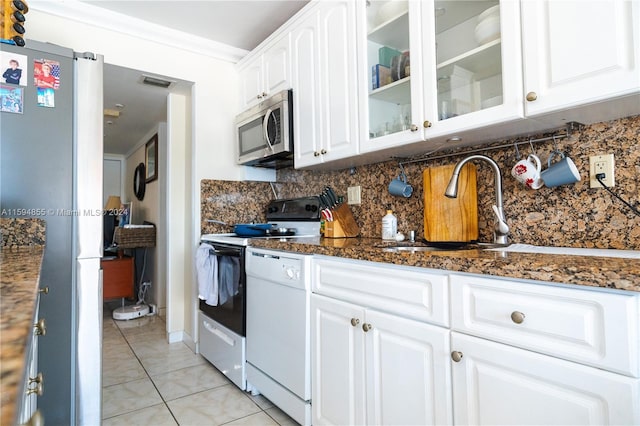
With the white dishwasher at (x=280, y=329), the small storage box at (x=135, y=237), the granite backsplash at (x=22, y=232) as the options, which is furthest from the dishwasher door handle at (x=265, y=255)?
the small storage box at (x=135, y=237)

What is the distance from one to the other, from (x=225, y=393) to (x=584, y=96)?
7.30ft

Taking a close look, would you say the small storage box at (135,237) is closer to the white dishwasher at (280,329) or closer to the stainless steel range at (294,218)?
the stainless steel range at (294,218)

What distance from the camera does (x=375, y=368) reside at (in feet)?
4.19

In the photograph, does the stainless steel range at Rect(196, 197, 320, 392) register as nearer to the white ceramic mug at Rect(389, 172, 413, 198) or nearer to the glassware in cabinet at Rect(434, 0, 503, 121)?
the white ceramic mug at Rect(389, 172, 413, 198)

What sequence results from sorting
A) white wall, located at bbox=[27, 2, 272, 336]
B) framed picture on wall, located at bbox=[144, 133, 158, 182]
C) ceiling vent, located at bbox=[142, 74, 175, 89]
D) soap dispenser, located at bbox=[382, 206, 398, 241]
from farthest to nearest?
framed picture on wall, located at bbox=[144, 133, 158, 182]
ceiling vent, located at bbox=[142, 74, 175, 89]
white wall, located at bbox=[27, 2, 272, 336]
soap dispenser, located at bbox=[382, 206, 398, 241]

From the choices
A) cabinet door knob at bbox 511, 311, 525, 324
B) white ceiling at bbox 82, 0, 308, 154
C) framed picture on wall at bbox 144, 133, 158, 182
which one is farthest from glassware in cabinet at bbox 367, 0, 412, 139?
framed picture on wall at bbox 144, 133, 158, 182

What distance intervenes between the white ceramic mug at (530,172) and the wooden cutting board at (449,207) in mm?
216

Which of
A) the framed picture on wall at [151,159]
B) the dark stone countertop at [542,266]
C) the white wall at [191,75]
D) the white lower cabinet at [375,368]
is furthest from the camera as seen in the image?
the framed picture on wall at [151,159]

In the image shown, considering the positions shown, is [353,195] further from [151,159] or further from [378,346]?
[151,159]

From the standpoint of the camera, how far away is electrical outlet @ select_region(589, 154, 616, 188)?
4.02ft

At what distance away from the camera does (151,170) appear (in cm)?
420

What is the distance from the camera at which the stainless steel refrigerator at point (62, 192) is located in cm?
147

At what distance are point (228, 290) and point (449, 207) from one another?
1398 millimetres

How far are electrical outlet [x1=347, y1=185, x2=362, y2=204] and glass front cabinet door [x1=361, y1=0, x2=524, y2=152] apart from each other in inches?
18.2
